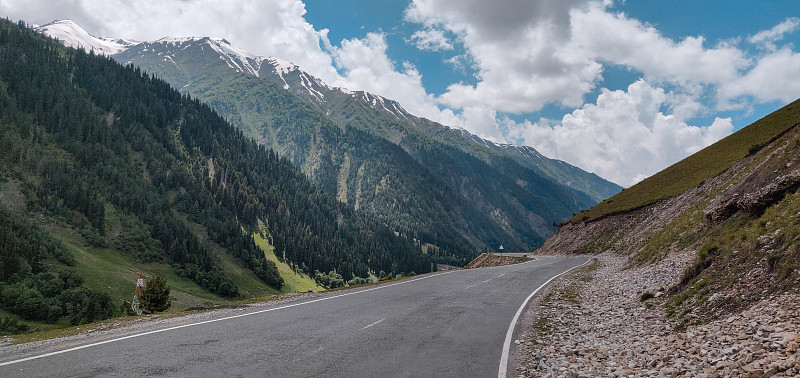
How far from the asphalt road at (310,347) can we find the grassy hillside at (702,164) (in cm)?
6260

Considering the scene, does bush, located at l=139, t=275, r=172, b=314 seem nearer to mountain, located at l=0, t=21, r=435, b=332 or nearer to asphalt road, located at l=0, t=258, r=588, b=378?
asphalt road, located at l=0, t=258, r=588, b=378

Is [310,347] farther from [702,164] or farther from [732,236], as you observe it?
[702,164]

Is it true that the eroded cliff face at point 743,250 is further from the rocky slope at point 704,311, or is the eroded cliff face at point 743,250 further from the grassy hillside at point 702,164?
the grassy hillside at point 702,164

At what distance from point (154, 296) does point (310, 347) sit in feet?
120

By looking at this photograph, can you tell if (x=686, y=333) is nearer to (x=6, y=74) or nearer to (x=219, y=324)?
(x=219, y=324)

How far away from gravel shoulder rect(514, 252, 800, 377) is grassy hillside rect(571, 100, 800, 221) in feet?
190

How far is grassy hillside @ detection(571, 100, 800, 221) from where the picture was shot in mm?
63844

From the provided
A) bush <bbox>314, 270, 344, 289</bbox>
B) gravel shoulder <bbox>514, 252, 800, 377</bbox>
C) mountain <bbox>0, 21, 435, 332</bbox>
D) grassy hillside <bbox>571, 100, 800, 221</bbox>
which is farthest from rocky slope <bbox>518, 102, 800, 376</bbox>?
bush <bbox>314, 270, 344, 289</bbox>

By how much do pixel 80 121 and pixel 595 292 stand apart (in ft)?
756

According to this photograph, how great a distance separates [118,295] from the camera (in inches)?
3885

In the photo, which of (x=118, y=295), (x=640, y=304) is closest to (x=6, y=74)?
(x=118, y=295)

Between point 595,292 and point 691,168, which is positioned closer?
point 595,292

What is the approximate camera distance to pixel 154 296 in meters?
39.2

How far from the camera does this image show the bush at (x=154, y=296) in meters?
36.6
